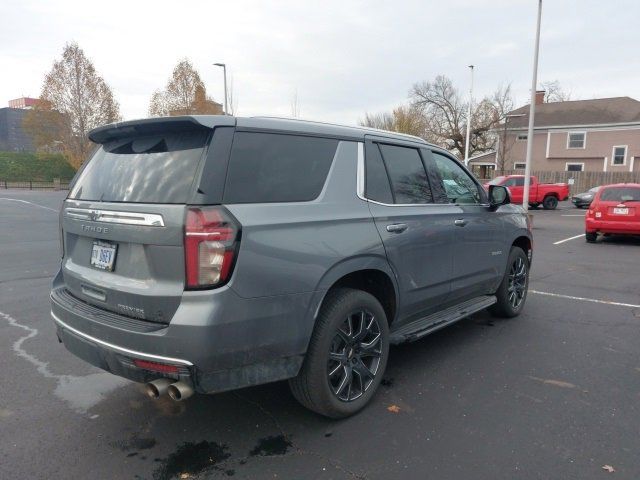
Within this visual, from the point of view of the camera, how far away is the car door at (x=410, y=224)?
3.51 m

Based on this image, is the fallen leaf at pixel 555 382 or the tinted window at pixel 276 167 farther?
the fallen leaf at pixel 555 382

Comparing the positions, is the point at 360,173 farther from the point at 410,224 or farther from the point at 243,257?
the point at 243,257

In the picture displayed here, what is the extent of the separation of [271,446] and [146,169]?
72.9 inches


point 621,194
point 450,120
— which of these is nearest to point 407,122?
point 450,120

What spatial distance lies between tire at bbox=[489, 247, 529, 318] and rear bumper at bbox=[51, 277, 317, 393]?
317cm

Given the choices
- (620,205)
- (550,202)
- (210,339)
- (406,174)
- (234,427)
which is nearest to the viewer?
(210,339)

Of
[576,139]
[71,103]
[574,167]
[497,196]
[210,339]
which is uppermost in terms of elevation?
[71,103]

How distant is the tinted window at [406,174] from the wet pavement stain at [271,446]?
6.26ft

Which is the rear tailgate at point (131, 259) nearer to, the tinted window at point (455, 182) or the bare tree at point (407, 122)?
the tinted window at point (455, 182)

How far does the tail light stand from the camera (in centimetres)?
247

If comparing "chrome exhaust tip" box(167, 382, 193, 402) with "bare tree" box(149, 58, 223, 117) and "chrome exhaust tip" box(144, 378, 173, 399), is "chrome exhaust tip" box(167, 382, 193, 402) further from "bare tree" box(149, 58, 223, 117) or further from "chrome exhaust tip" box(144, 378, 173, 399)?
"bare tree" box(149, 58, 223, 117)

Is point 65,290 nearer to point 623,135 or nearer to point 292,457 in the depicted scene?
point 292,457

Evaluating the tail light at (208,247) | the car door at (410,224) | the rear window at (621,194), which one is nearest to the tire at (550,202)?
the rear window at (621,194)

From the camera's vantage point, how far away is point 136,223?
2.64 metres
